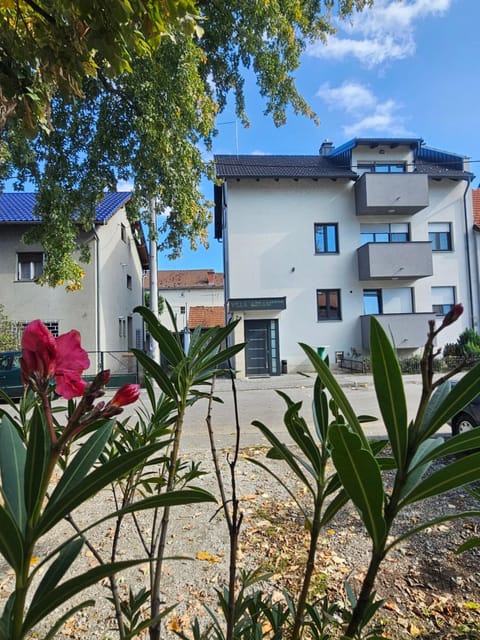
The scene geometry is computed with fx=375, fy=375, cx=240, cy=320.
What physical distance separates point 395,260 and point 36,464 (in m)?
16.9

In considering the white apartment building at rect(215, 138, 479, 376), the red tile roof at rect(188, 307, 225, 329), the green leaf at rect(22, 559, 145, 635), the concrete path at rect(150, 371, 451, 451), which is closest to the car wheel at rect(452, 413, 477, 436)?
the concrete path at rect(150, 371, 451, 451)

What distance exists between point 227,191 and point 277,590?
15.7m

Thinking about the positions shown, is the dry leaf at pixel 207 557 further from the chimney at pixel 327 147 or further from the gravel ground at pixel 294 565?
the chimney at pixel 327 147

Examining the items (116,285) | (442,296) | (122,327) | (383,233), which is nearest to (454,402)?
(116,285)

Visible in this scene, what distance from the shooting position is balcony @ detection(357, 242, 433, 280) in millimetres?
15531

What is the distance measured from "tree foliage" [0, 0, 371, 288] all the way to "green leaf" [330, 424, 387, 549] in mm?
6270

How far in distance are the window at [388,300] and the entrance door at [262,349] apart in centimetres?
443

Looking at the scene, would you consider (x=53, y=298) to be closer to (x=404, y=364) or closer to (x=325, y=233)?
(x=325, y=233)

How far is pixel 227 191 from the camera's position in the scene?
16156mm

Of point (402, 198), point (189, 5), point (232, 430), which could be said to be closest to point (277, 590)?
point (189, 5)

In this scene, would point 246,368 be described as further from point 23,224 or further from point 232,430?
point 23,224

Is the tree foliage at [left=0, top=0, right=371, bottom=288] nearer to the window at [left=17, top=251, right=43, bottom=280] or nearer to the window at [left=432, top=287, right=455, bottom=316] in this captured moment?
the window at [left=17, top=251, right=43, bottom=280]

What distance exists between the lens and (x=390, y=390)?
23.8 inches

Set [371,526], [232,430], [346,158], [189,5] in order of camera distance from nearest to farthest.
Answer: [371,526] < [189,5] < [232,430] < [346,158]
